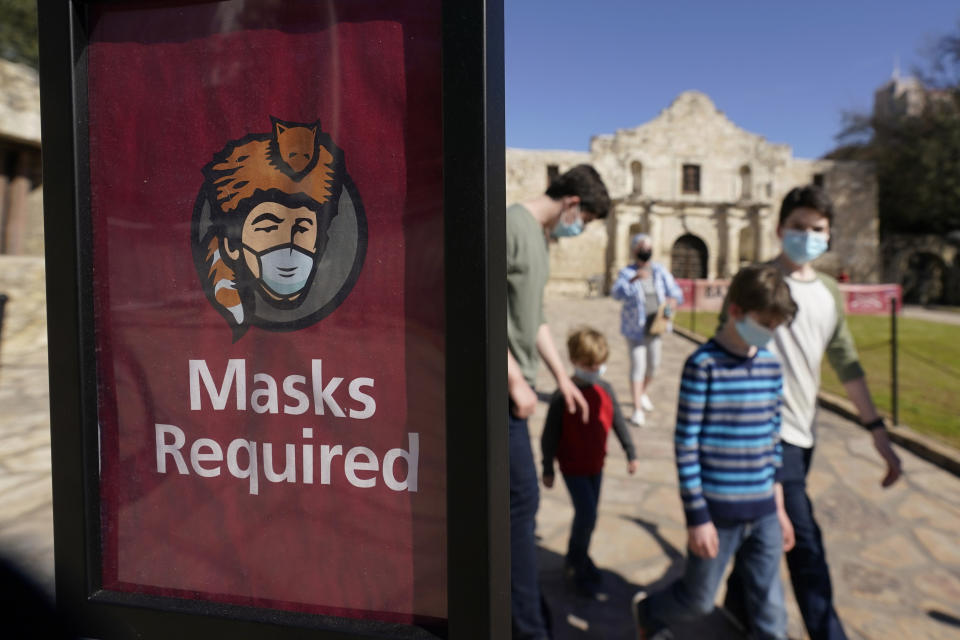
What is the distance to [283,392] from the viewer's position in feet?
2.79

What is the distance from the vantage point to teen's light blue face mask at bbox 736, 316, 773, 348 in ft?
6.35

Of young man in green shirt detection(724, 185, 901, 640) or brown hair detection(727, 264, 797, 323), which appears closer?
brown hair detection(727, 264, 797, 323)

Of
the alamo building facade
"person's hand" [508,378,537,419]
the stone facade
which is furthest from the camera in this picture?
the alamo building facade

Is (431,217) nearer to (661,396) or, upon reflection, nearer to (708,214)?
(661,396)

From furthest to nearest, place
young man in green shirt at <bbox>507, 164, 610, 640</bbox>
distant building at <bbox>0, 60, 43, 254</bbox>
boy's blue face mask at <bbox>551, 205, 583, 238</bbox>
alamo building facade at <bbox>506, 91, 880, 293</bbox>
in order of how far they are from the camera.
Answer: alamo building facade at <bbox>506, 91, 880, 293</bbox> < distant building at <bbox>0, 60, 43, 254</bbox> < boy's blue face mask at <bbox>551, 205, 583, 238</bbox> < young man in green shirt at <bbox>507, 164, 610, 640</bbox>

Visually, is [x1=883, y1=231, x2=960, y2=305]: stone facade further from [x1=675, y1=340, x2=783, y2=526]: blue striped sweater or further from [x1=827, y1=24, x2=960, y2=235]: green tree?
[x1=675, y1=340, x2=783, y2=526]: blue striped sweater

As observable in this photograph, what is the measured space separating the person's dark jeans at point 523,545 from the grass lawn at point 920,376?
14.4 feet

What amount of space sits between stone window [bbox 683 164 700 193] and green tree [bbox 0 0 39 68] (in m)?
26.1

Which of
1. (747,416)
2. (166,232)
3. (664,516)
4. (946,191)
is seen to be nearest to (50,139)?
(166,232)

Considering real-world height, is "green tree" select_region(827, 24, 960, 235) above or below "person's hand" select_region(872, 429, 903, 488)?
above

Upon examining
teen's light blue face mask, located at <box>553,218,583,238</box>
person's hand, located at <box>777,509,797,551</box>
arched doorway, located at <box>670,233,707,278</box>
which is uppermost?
arched doorway, located at <box>670,233,707,278</box>

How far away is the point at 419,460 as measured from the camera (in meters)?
0.81

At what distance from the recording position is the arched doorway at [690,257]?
2900 cm

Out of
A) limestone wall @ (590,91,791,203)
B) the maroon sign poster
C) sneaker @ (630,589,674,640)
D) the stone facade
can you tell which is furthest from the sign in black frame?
the stone facade
